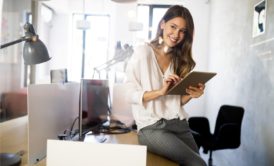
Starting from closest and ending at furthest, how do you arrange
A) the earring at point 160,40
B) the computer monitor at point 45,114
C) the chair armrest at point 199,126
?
the computer monitor at point 45,114 < the earring at point 160,40 < the chair armrest at point 199,126

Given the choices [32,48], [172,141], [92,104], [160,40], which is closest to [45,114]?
[32,48]

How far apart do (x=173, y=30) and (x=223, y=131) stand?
1.54 metres

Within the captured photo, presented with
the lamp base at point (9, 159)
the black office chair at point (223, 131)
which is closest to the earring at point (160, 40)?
the lamp base at point (9, 159)

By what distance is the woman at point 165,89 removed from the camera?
143cm

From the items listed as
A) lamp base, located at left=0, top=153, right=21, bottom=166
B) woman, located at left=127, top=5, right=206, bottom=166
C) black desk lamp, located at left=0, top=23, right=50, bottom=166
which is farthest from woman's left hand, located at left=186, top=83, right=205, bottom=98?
lamp base, located at left=0, top=153, right=21, bottom=166

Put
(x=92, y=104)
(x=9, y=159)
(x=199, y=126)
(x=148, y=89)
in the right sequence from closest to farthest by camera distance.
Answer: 1. (x=9, y=159)
2. (x=148, y=89)
3. (x=92, y=104)
4. (x=199, y=126)

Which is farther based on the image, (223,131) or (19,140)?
(223,131)

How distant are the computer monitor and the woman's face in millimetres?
661

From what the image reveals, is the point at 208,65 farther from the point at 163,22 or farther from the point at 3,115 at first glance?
the point at 3,115

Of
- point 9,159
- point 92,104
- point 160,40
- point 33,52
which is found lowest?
point 9,159

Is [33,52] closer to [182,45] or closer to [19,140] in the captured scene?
Result: [19,140]

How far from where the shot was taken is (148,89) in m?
1.54

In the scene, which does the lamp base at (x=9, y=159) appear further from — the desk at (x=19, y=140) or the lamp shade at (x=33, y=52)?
the lamp shade at (x=33, y=52)

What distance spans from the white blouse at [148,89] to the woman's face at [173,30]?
0.49 ft
